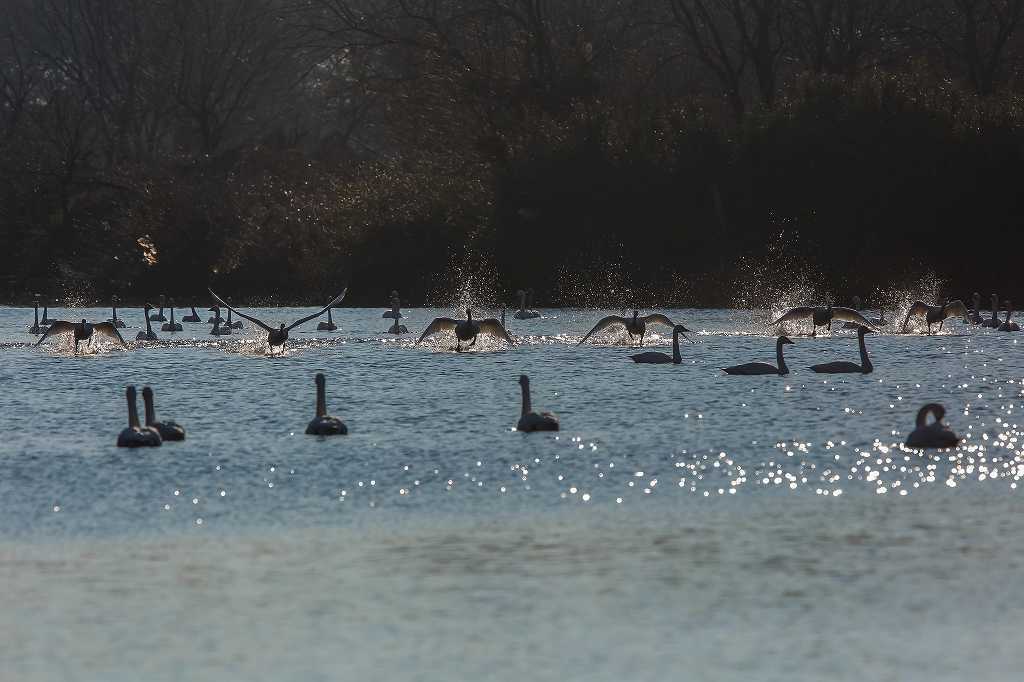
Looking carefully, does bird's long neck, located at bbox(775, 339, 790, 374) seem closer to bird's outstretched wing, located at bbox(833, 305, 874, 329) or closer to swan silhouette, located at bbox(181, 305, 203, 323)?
bird's outstretched wing, located at bbox(833, 305, 874, 329)

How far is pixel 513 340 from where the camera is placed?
39.7m

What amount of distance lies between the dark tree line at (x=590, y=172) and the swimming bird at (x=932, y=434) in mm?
31598

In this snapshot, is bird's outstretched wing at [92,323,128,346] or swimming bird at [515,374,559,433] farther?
bird's outstretched wing at [92,323,128,346]

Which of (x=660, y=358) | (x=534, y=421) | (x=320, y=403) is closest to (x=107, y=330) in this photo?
(x=660, y=358)

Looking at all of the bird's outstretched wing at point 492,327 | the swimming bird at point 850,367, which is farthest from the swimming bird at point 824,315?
the swimming bird at point 850,367

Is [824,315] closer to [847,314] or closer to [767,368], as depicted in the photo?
[847,314]

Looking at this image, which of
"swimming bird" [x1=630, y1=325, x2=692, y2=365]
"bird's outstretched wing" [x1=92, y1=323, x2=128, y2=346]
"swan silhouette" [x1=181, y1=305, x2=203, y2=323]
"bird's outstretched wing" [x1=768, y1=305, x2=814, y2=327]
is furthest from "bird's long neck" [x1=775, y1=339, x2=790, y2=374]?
Result: "swan silhouette" [x1=181, y1=305, x2=203, y2=323]

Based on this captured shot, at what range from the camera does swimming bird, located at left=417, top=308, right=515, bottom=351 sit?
36906 millimetres

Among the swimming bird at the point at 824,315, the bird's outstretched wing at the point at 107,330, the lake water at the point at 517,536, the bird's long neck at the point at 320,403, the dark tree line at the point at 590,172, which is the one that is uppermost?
the dark tree line at the point at 590,172

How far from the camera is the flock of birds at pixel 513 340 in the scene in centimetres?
2070

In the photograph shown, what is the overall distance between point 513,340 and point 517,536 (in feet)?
82.7

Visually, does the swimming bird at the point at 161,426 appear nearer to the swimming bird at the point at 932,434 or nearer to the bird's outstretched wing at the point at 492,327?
the swimming bird at the point at 932,434

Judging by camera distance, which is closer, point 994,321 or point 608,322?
point 608,322

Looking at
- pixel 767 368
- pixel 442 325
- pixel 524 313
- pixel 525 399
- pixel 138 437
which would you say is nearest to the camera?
pixel 138 437
